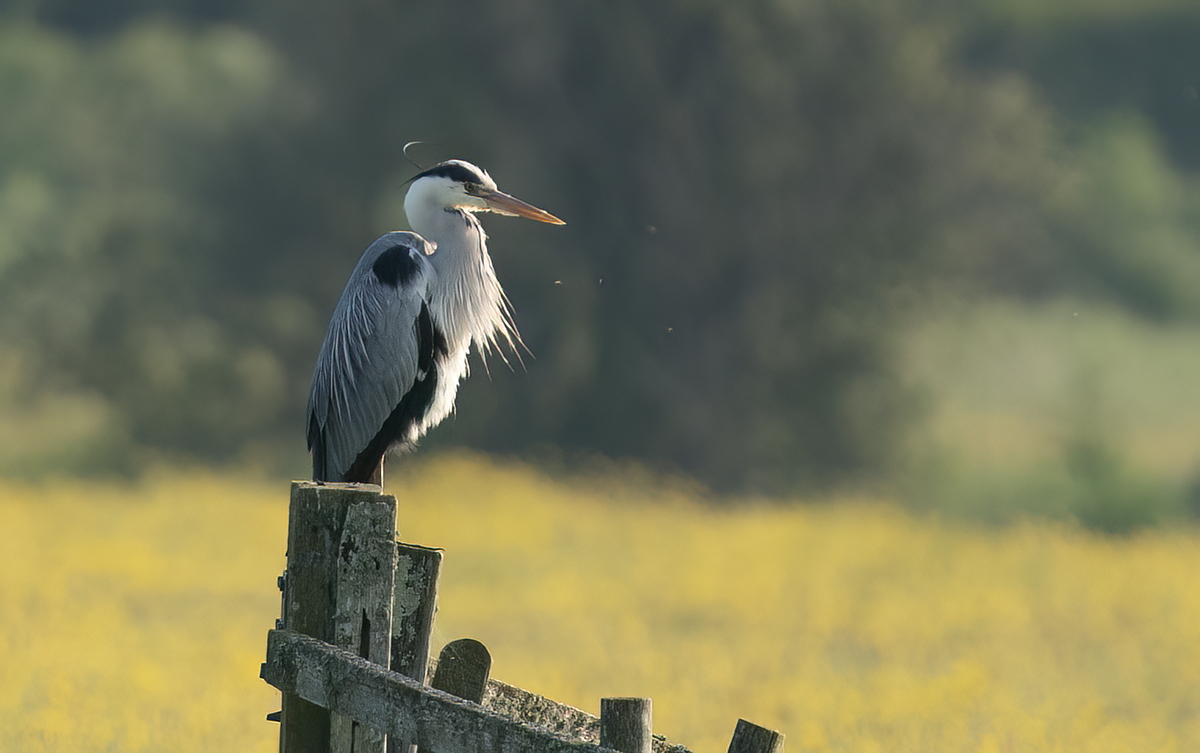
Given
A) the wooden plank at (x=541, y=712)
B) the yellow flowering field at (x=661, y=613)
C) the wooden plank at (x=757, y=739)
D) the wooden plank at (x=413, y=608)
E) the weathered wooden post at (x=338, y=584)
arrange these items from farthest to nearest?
1. the yellow flowering field at (x=661, y=613)
2. the wooden plank at (x=541, y=712)
3. the wooden plank at (x=413, y=608)
4. the weathered wooden post at (x=338, y=584)
5. the wooden plank at (x=757, y=739)

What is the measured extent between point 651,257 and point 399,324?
1304 cm

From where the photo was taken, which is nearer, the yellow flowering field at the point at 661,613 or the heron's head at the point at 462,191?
the heron's head at the point at 462,191

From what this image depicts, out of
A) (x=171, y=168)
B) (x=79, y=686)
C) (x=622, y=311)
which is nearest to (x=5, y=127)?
(x=171, y=168)

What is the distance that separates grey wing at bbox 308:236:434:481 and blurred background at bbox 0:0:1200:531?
1048 cm

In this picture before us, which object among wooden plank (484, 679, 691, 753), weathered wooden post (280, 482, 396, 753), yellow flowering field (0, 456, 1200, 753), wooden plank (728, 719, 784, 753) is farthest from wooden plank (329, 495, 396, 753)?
yellow flowering field (0, 456, 1200, 753)

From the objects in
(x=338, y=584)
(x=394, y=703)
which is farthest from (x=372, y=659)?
(x=394, y=703)

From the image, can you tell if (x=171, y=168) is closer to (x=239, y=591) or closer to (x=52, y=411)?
(x=52, y=411)

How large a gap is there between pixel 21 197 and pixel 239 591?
612 inches

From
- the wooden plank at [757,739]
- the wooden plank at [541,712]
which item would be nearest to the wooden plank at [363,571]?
the wooden plank at [541,712]

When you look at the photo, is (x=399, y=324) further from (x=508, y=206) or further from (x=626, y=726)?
(x=626, y=726)

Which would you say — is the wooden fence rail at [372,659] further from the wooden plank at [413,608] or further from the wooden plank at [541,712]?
the wooden plank at [541,712]

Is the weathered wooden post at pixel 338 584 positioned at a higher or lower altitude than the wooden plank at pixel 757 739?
higher

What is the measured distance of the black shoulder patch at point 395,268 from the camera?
615 centimetres

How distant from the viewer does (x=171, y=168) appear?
2452 cm
